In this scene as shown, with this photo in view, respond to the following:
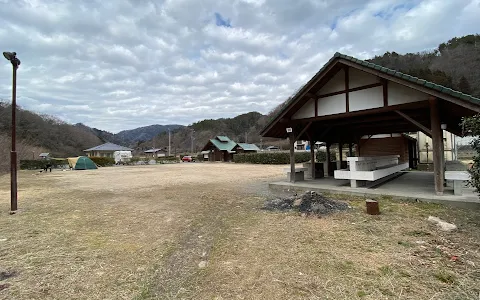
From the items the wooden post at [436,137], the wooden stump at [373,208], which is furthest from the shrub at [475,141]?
the wooden post at [436,137]

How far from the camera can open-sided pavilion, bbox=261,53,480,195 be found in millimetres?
6043

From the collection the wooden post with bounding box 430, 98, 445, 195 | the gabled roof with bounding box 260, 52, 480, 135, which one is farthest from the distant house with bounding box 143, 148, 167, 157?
the wooden post with bounding box 430, 98, 445, 195

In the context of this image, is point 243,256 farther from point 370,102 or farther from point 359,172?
point 370,102

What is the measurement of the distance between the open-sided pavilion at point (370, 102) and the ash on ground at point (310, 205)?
9.00 feet

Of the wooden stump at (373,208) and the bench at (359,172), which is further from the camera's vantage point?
the bench at (359,172)

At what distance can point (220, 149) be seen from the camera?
40969 mm

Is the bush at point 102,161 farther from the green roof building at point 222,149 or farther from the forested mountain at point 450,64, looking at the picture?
the forested mountain at point 450,64

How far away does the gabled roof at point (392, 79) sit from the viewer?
209 inches

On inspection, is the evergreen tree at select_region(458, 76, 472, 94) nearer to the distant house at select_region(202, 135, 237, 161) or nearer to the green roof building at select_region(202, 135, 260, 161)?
the green roof building at select_region(202, 135, 260, 161)

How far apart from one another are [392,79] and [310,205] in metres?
3.81

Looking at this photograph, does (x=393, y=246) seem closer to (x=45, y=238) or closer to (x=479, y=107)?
(x=479, y=107)

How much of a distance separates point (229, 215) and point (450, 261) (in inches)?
149

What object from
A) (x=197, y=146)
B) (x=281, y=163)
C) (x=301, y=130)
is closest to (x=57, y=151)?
(x=197, y=146)

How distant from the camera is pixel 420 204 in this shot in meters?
5.74
